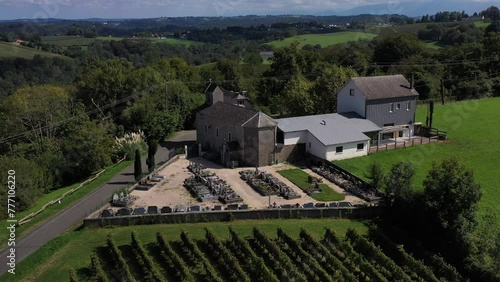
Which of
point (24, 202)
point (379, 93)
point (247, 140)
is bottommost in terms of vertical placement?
point (24, 202)

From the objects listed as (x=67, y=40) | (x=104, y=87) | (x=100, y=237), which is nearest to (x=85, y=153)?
(x=100, y=237)

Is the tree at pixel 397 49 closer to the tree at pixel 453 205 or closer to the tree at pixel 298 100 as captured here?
the tree at pixel 298 100

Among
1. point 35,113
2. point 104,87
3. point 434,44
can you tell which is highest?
point 434,44

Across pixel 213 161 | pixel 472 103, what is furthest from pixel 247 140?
pixel 472 103

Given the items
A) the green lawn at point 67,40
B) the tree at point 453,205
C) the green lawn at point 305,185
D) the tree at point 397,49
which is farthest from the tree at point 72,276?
the green lawn at point 67,40

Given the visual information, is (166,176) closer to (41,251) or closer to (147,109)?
(41,251)

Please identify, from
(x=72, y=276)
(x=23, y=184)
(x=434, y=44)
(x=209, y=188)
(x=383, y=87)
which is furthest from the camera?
(x=434, y=44)

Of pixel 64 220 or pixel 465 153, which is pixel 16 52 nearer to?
pixel 64 220
